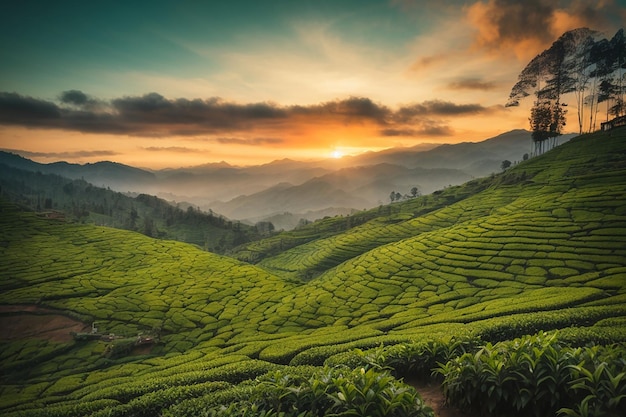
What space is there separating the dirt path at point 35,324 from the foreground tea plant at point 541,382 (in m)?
35.7

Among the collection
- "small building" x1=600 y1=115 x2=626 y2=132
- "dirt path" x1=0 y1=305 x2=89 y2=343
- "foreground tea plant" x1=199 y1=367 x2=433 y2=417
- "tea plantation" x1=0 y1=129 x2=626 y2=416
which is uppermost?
"small building" x1=600 y1=115 x2=626 y2=132

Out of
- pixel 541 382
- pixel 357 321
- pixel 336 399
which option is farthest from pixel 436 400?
pixel 357 321

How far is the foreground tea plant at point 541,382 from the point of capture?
25.2 feet

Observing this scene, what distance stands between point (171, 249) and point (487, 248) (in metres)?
50.6

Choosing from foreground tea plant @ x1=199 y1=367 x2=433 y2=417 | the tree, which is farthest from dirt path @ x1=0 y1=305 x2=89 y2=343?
the tree

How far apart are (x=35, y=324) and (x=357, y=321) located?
109ft

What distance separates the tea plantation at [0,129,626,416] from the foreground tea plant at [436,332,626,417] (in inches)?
1.7

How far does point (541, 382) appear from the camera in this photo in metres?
8.78

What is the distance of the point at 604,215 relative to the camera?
38.1 m

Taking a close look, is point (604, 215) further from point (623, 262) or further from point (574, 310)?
point (574, 310)

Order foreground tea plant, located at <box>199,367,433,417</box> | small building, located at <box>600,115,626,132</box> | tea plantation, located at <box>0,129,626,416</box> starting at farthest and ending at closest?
small building, located at <box>600,115,626,132</box> < tea plantation, located at <box>0,129,626,416</box> < foreground tea plant, located at <box>199,367,433,417</box>

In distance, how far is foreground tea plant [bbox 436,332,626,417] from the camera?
768 centimetres

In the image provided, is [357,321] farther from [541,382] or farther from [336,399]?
[336,399]

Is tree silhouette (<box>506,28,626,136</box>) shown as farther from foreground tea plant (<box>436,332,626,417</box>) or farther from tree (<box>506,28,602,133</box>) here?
foreground tea plant (<box>436,332,626,417</box>)
